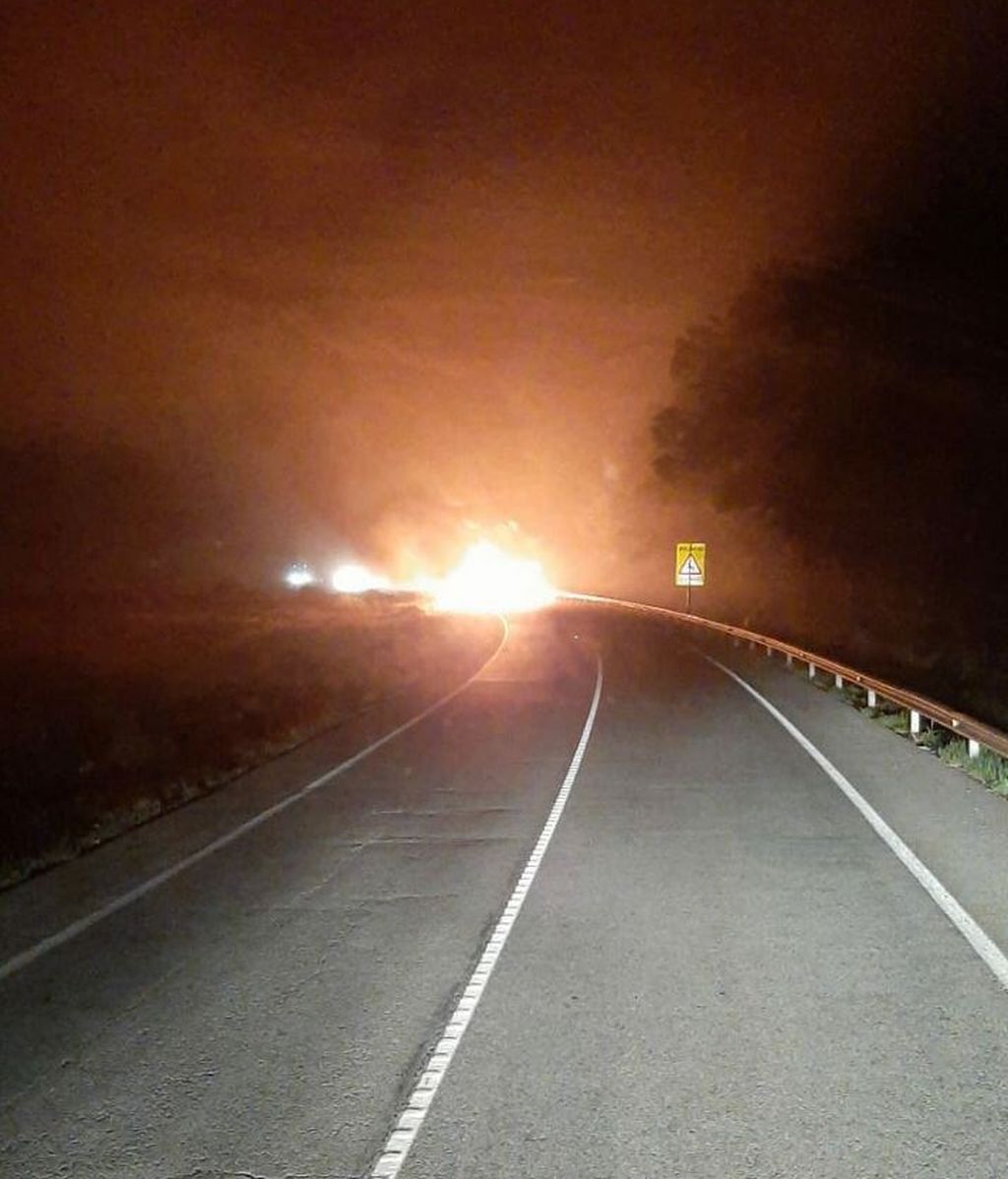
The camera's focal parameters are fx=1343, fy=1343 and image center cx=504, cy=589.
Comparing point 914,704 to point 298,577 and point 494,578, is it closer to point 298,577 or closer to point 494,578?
point 298,577

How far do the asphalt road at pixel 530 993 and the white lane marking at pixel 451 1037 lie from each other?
0.05m

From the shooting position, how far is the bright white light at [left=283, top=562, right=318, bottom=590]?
301ft

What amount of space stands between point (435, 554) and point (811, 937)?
157m

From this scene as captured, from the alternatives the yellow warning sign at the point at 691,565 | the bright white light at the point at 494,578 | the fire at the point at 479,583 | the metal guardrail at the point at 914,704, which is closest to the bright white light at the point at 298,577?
the fire at the point at 479,583

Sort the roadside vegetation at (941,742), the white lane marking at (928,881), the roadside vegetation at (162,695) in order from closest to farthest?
the white lane marking at (928,881) < the roadside vegetation at (941,742) < the roadside vegetation at (162,695)

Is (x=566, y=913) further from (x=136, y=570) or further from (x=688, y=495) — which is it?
(x=136, y=570)

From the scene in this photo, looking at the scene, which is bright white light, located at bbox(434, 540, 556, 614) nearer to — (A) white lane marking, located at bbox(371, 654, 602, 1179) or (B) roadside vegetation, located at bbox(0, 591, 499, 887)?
(B) roadside vegetation, located at bbox(0, 591, 499, 887)

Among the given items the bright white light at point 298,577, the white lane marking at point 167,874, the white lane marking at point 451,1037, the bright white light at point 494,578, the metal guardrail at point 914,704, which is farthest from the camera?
the bright white light at point 494,578

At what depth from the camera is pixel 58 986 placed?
7.29 meters

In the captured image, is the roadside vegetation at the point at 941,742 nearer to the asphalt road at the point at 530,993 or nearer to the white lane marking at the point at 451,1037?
the asphalt road at the point at 530,993

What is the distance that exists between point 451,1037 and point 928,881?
4507mm

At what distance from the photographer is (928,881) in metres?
9.37

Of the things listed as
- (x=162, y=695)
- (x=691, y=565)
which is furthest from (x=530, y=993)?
(x=691, y=565)

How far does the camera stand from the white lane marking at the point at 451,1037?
494 centimetres
